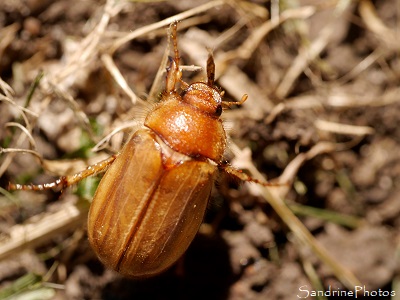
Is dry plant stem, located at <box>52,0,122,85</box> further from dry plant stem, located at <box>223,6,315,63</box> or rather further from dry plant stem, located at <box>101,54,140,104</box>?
dry plant stem, located at <box>223,6,315,63</box>

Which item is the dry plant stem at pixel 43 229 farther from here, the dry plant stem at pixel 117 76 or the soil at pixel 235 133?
the dry plant stem at pixel 117 76

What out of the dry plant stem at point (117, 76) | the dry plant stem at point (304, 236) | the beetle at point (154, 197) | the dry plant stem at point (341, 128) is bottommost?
the dry plant stem at point (304, 236)

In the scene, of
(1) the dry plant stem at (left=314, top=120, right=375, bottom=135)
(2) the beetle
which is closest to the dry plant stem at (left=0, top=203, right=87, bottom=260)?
(2) the beetle

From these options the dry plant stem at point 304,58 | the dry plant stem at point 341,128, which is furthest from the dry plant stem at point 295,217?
the dry plant stem at point 304,58

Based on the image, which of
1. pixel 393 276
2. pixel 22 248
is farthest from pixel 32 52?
pixel 393 276

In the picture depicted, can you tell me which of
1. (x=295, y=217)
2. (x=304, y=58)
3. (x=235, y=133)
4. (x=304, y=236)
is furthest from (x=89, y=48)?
(x=304, y=236)

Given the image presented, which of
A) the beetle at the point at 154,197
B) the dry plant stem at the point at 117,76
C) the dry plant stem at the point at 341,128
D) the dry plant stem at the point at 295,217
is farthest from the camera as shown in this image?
the dry plant stem at the point at 341,128
